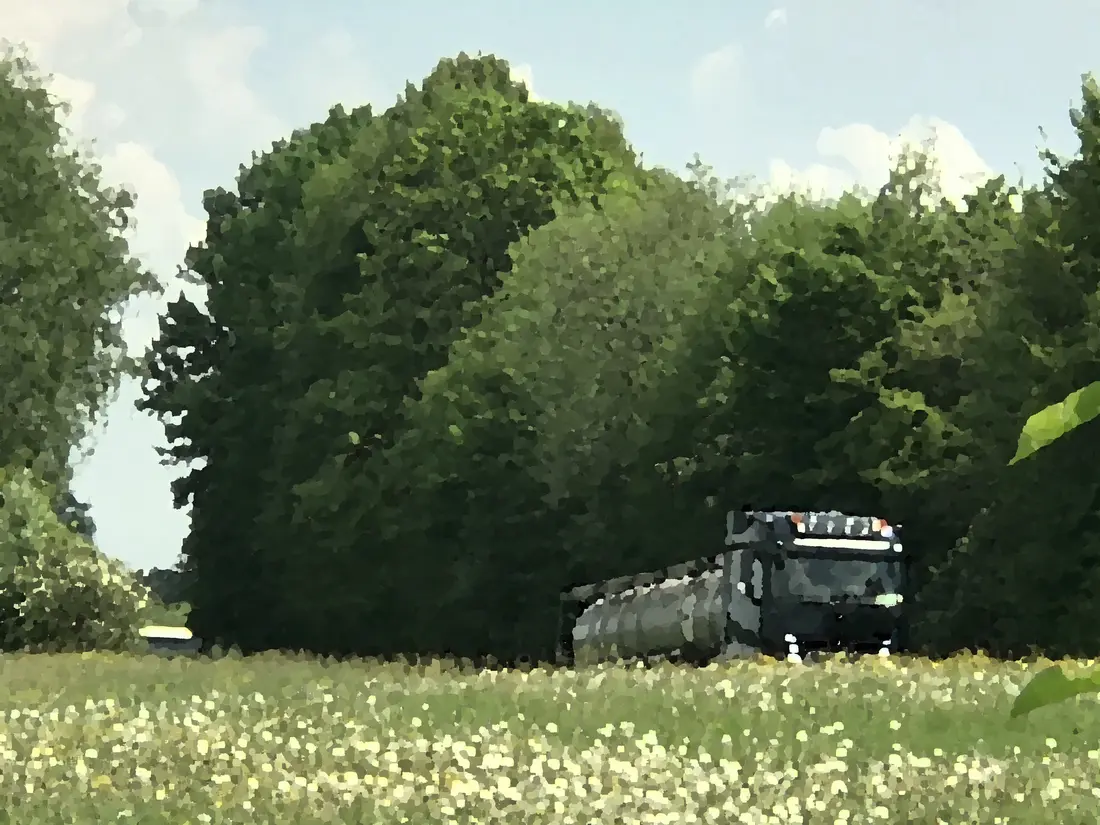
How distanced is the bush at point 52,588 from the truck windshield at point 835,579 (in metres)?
24.0

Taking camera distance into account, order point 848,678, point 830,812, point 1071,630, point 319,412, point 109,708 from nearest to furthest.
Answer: point 830,812 → point 109,708 → point 848,678 → point 1071,630 → point 319,412

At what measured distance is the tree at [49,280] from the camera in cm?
4816

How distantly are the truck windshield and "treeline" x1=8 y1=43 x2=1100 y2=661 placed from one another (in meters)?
3.55

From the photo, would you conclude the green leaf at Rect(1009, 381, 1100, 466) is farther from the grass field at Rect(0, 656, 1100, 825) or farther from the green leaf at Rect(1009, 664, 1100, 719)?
the grass field at Rect(0, 656, 1100, 825)

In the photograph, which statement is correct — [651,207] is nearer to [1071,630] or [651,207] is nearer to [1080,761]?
[1071,630]

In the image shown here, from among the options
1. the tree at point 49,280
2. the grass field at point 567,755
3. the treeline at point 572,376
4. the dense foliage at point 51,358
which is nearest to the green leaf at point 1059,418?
the grass field at point 567,755

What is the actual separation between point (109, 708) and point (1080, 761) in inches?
385

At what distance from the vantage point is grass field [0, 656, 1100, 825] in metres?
10.5

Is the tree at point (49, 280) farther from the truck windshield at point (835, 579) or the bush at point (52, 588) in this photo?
the truck windshield at point (835, 579)

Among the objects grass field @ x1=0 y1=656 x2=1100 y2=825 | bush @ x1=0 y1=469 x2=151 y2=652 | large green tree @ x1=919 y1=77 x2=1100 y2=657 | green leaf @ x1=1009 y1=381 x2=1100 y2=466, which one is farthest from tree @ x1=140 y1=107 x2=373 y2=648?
green leaf @ x1=1009 y1=381 x2=1100 y2=466

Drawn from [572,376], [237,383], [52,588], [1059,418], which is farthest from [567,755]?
[237,383]

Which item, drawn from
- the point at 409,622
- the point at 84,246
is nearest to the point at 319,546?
the point at 409,622

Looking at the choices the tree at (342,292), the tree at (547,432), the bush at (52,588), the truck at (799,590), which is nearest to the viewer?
the truck at (799,590)

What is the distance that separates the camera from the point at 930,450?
115 ft
